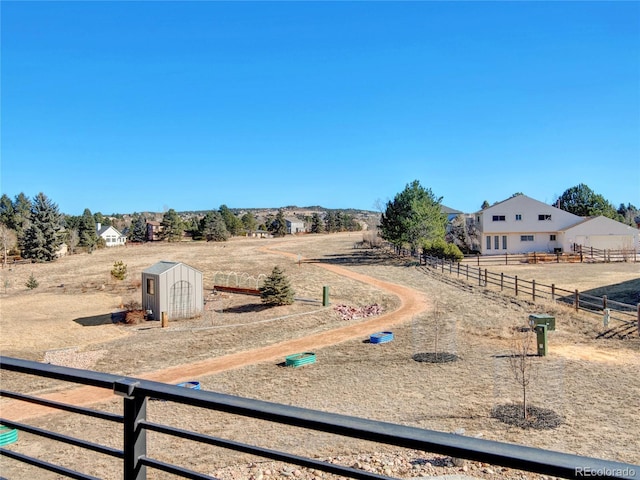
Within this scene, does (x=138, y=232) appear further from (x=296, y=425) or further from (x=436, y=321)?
(x=296, y=425)

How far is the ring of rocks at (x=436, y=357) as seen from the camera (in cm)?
1378

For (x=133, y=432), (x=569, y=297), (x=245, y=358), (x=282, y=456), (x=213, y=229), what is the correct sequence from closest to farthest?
(x=282, y=456) → (x=133, y=432) → (x=245, y=358) → (x=569, y=297) → (x=213, y=229)

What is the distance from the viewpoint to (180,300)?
821 inches

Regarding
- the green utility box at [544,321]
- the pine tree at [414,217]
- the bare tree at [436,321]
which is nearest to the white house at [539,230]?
the pine tree at [414,217]

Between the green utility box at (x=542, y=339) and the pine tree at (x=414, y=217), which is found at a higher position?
the pine tree at (x=414, y=217)

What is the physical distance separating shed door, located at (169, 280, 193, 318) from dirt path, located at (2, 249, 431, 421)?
6.52 m

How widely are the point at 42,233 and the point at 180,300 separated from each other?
1465 inches

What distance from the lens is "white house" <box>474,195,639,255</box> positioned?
47.4 meters

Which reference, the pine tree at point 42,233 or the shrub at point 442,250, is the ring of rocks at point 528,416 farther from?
Answer: the pine tree at point 42,233

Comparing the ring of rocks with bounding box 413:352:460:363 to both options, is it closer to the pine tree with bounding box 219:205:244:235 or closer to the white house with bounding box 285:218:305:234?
the pine tree with bounding box 219:205:244:235

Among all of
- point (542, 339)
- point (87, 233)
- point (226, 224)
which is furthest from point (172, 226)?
point (542, 339)

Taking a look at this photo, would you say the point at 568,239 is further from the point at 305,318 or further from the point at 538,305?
the point at 305,318

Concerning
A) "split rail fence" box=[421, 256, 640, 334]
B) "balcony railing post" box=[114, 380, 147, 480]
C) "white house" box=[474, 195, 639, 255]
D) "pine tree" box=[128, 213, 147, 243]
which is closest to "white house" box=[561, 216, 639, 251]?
"white house" box=[474, 195, 639, 255]

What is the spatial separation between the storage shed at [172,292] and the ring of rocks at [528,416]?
48.7ft
